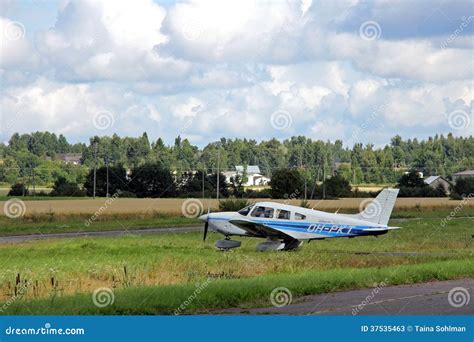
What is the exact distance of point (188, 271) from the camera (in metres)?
25.2

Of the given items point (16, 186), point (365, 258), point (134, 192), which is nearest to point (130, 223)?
point (365, 258)

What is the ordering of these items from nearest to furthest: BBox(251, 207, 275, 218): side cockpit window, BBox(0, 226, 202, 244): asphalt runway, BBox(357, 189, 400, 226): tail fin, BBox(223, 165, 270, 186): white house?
BBox(251, 207, 275, 218): side cockpit window, BBox(357, 189, 400, 226): tail fin, BBox(0, 226, 202, 244): asphalt runway, BBox(223, 165, 270, 186): white house

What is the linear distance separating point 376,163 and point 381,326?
175 m

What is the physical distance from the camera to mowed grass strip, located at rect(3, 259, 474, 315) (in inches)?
674

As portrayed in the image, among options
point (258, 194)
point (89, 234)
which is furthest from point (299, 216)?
point (258, 194)

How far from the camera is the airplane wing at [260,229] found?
35.9 m

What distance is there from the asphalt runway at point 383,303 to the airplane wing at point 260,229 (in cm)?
1402

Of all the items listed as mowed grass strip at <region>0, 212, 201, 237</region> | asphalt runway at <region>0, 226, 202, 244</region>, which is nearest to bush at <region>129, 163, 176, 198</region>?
mowed grass strip at <region>0, 212, 201, 237</region>

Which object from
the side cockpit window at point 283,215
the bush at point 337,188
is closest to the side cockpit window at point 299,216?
the side cockpit window at point 283,215

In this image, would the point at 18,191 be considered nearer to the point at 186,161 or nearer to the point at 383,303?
the point at 186,161

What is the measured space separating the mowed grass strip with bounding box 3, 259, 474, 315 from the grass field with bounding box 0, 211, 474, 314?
2 centimetres

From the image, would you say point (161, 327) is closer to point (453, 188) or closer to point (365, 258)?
point (365, 258)

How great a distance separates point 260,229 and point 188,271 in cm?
1113

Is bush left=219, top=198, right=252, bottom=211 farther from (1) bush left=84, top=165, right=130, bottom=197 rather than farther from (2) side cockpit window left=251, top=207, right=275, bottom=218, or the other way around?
(1) bush left=84, top=165, right=130, bottom=197
